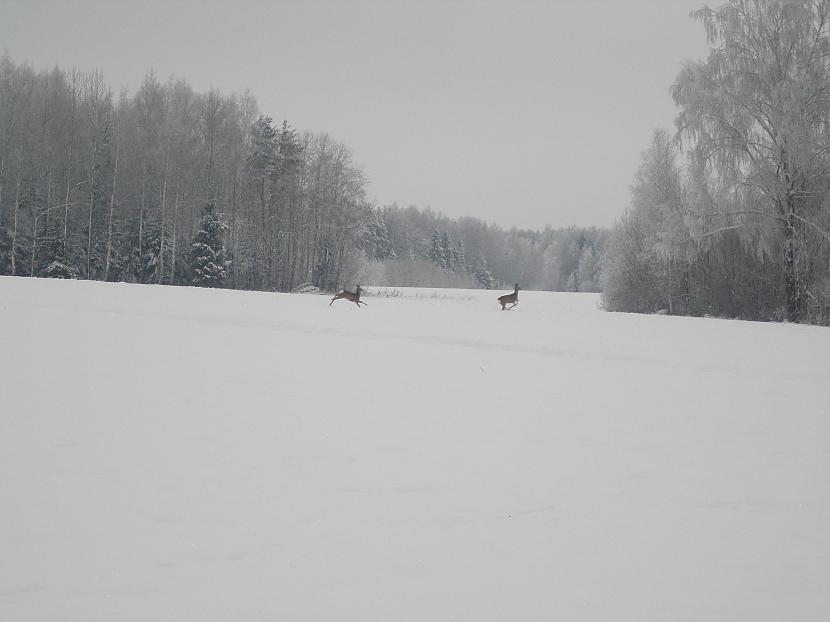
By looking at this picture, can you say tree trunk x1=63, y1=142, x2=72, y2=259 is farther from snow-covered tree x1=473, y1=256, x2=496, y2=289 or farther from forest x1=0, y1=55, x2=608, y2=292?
snow-covered tree x1=473, y1=256, x2=496, y2=289

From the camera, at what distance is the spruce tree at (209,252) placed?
3584 centimetres

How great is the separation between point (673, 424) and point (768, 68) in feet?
62.5

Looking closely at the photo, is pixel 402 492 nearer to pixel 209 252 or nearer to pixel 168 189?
pixel 209 252

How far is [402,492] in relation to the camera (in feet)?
12.2

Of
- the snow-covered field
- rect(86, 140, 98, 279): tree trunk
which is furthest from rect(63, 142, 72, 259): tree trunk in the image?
the snow-covered field

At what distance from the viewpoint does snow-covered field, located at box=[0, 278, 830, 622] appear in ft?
8.48

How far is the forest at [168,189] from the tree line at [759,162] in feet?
81.3

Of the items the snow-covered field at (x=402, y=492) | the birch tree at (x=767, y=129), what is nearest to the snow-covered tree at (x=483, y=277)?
the birch tree at (x=767, y=129)

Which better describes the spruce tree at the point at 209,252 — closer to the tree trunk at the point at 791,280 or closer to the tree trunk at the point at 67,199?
the tree trunk at the point at 67,199

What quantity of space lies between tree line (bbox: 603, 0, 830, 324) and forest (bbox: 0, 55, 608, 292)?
2479cm

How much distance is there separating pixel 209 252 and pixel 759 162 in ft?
99.4

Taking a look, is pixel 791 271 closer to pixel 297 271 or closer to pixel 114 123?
pixel 297 271

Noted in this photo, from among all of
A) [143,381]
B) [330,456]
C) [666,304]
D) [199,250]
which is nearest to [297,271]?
[199,250]

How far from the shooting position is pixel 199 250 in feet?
119
